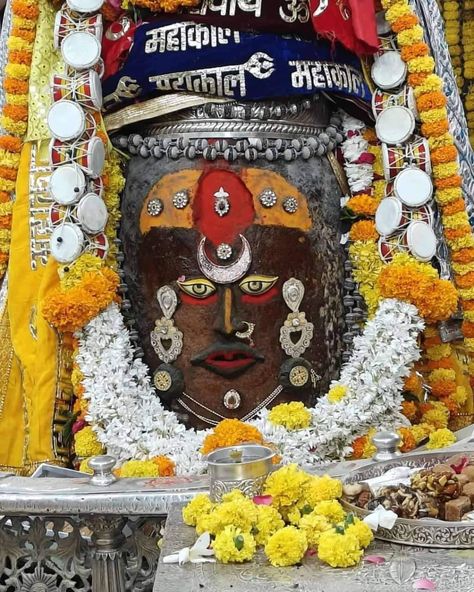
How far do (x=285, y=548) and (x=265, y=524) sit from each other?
0.51ft

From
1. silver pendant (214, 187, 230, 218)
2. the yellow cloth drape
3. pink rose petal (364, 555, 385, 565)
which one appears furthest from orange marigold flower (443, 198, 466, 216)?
pink rose petal (364, 555, 385, 565)

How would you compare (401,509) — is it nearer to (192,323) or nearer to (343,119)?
(192,323)

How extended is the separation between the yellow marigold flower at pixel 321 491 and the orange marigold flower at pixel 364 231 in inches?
92.4

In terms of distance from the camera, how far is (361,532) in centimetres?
262

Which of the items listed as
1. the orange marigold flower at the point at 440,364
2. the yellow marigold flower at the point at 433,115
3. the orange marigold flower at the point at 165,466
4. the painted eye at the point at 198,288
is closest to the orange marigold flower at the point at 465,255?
the orange marigold flower at the point at 440,364

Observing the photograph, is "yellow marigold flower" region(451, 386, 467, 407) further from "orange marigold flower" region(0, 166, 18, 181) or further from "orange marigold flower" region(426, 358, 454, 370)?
"orange marigold flower" region(0, 166, 18, 181)

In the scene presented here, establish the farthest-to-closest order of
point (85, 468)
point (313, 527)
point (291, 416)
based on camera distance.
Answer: point (291, 416) < point (85, 468) < point (313, 527)

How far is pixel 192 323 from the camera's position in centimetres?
500

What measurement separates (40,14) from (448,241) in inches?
89.7

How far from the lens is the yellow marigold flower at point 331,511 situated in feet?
9.05

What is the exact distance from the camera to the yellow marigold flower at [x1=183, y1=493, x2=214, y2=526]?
286 centimetres

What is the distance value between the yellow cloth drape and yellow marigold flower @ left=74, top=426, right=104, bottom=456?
8.3 inches

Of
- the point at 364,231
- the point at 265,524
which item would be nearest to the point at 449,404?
the point at 364,231

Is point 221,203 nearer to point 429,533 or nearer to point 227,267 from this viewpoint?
point 227,267
